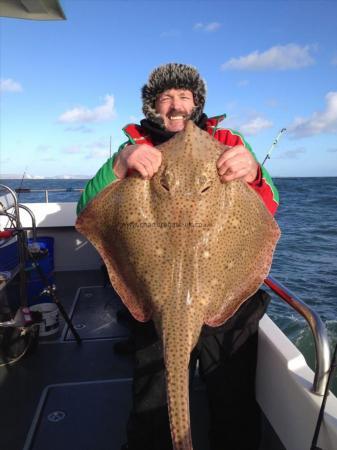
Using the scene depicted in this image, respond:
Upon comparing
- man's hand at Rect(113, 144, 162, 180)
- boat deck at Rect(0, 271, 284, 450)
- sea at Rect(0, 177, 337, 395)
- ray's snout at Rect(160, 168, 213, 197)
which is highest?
man's hand at Rect(113, 144, 162, 180)

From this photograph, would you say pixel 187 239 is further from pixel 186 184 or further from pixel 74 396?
pixel 74 396

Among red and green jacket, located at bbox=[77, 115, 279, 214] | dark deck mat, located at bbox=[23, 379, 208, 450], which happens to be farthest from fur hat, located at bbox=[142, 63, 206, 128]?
dark deck mat, located at bbox=[23, 379, 208, 450]

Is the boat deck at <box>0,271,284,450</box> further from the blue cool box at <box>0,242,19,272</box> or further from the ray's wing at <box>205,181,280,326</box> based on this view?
the ray's wing at <box>205,181,280,326</box>

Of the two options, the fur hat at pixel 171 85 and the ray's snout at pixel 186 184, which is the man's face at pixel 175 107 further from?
the ray's snout at pixel 186 184

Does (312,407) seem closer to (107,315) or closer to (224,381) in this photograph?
(224,381)

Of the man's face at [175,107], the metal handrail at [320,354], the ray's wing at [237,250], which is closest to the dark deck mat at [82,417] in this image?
the metal handrail at [320,354]

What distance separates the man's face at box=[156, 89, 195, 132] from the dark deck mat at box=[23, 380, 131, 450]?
109 inches

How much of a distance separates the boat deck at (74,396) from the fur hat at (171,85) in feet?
Answer: 9.15

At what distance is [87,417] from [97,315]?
227 cm

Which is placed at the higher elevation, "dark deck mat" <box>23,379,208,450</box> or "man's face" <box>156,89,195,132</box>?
"man's face" <box>156,89,195,132</box>

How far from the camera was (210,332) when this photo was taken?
8.20 ft

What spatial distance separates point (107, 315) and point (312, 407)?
4.01 metres

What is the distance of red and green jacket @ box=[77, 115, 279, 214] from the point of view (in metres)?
2.43

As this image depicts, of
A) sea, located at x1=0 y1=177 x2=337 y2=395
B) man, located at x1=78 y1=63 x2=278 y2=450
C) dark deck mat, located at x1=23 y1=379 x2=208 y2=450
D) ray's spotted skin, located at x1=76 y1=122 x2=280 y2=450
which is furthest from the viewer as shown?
sea, located at x1=0 y1=177 x2=337 y2=395
